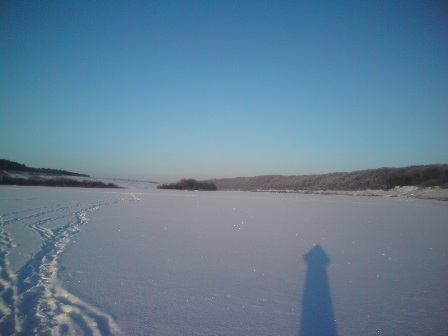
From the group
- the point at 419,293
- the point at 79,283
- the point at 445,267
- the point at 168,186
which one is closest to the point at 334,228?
the point at 445,267

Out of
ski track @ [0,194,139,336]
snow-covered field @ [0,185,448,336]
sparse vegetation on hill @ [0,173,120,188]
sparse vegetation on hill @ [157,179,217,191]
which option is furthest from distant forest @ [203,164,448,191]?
sparse vegetation on hill @ [0,173,120,188]

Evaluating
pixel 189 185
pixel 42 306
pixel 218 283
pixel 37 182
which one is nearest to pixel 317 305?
pixel 218 283

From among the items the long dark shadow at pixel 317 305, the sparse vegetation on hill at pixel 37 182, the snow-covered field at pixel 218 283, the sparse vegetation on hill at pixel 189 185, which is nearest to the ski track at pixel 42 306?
the snow-covered field at pixel 218 283

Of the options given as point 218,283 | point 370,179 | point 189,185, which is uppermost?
point 370,179

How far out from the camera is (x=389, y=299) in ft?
8.55

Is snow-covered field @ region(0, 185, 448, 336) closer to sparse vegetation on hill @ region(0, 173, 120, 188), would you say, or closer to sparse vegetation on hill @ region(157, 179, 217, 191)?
sparse vegetation on hill @ region(0, 173, 120, 188)

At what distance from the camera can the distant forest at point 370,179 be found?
2264 centimetres

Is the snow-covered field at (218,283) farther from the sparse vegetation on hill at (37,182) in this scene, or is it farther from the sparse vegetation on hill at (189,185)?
the sparse vegetation on hill at (189,185)

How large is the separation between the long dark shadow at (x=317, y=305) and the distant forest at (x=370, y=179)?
71.4 feet

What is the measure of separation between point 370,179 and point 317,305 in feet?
95.3

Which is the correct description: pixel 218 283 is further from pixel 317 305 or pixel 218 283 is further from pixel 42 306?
pixel 42 306

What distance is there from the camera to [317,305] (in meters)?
2.44

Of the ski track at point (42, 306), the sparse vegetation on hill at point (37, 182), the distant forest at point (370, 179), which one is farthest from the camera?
the sparse vegetation on hill at point (37, 182)

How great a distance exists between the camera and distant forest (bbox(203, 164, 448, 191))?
22638mm
